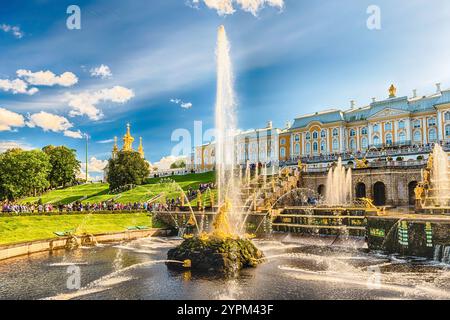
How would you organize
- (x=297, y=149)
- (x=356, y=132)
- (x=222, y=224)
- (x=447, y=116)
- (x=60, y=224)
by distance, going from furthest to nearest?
(x=297, y=149), (x=356, y=132), (x=447, y=116), (x=60, y=224), (x=222, y=224)

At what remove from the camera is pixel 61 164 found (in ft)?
247

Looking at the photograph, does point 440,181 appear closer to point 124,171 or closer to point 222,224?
point 222,224

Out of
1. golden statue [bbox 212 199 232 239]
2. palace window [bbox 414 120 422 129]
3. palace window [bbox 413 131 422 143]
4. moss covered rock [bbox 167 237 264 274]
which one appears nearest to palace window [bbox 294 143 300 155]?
palace window [bbox 413 131 422 143]

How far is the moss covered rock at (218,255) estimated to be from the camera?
14961 millimetres

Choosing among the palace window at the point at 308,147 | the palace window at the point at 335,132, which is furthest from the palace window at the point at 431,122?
the palace window at the point at 308,147

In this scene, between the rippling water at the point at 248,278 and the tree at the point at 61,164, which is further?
the tree at the point at 61,164

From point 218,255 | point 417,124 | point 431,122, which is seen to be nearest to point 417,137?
point 417,124

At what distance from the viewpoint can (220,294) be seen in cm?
1162

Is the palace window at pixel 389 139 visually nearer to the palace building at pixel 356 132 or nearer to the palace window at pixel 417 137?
the palace building at pixel 356 132

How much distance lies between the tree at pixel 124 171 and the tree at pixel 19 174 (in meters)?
10.9

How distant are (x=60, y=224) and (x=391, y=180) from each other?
102 feet

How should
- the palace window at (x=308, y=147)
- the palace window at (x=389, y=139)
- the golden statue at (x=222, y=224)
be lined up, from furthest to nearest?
the palace window at (x=308, y=147), the palace window at (x=389, y=139), the golden statue at (x=222, y=224)

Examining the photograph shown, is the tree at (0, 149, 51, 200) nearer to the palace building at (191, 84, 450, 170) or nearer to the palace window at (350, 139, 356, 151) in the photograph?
the palace building at (191, 84, 450, 170)

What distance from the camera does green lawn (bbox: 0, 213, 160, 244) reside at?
76.9 feet
